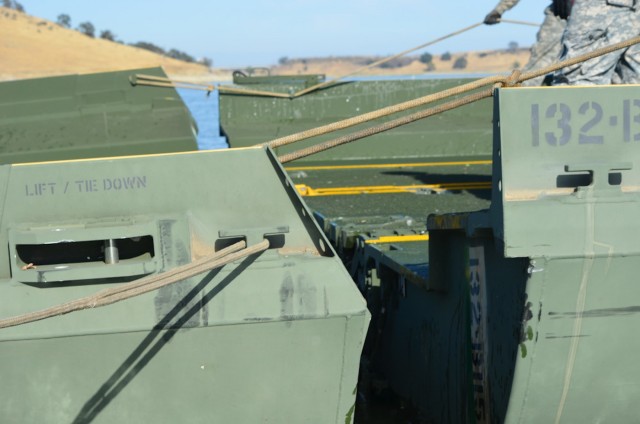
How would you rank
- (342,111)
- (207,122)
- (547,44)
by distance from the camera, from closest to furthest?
1. (547,44)
2. (342,111)
3. (207,122)

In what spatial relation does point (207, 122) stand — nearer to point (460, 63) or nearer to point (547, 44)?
point (547, 44)

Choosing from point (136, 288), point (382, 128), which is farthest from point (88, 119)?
point (136, 288)

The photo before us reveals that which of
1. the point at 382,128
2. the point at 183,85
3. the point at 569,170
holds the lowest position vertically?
the point at 569,170

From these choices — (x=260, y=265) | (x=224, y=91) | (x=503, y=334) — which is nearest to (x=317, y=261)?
(x=260, y=265)

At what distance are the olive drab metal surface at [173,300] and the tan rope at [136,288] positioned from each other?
0.30 ft

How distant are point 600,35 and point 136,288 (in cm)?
321

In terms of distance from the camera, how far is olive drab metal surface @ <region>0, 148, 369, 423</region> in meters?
3.17

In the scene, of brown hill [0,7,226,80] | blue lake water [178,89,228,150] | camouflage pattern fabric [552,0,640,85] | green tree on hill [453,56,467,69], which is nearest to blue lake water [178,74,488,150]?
blue lake water [178,89,228,150]

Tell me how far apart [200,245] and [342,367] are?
1.86ft

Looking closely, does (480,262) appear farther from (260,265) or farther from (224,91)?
(224,91)

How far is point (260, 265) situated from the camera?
10.7 ft

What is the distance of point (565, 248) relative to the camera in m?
3.21

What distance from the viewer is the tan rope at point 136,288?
3.01 metres

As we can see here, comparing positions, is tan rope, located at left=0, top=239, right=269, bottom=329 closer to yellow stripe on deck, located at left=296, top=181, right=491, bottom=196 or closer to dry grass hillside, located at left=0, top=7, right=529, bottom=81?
yellow stripe on deck, located at left=296, top=181, right=491, bottom=196
